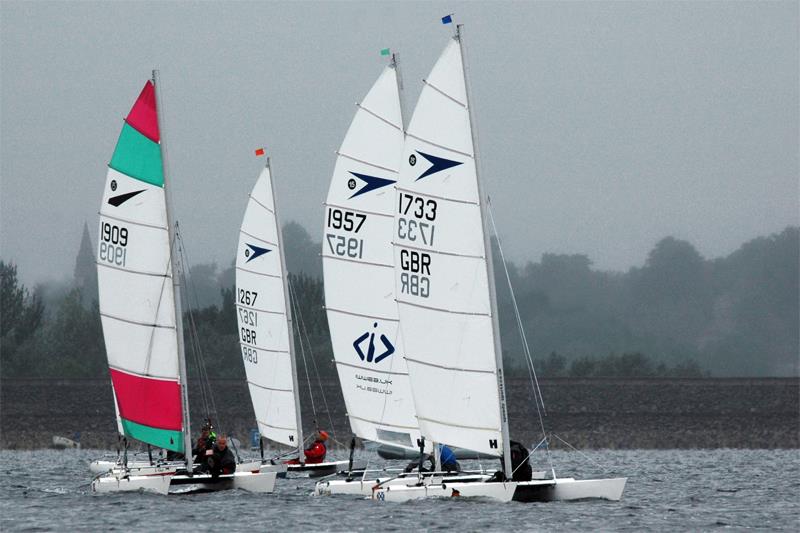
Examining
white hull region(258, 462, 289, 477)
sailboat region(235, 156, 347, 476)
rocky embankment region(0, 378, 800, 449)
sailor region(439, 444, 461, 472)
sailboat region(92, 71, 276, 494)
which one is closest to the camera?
sailboat region(92, 71, 276, 494)

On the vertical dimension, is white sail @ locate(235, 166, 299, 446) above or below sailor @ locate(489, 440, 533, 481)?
above

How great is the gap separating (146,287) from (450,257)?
599cm

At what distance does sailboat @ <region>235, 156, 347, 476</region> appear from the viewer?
118 ft

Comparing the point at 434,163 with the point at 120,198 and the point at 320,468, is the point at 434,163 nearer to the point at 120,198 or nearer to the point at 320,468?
Result: the point at 120,198

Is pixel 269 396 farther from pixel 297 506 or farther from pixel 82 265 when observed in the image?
pixel 82 265

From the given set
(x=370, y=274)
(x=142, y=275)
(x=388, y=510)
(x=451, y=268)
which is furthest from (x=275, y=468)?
(x=451, y=268)

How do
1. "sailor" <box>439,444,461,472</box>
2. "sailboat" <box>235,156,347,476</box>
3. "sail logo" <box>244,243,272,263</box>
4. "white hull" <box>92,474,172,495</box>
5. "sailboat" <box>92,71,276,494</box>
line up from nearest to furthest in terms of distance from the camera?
"white hull" <box>92,474,172,495</box> < "sailboat" <box>92,71,276,494</box> < "sailor" <box>439,444,461,472</box> < "sailboat" <box>235,156,347,476</box> < "sail logo" <box>244,243,272,263</box>

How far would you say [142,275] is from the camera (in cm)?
2717

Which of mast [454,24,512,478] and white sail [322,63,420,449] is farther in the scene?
white sail [322,63,420,449]

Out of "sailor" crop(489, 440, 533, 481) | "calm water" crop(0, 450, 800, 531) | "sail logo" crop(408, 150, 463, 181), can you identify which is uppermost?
"sail logo" crop(408, 150, 463, 181)

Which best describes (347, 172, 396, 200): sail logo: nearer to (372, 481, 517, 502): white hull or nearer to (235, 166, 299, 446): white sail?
(235, 166, 299, 446): white sail

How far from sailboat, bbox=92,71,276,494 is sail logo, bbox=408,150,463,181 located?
4.92m

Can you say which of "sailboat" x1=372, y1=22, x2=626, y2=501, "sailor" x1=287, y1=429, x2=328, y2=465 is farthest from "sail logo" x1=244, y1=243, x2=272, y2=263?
"sailboat" x1=372, y1=22, x2=626, y2=501

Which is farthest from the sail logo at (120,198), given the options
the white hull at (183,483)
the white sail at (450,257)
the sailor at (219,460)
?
the white sail at (450,257)
